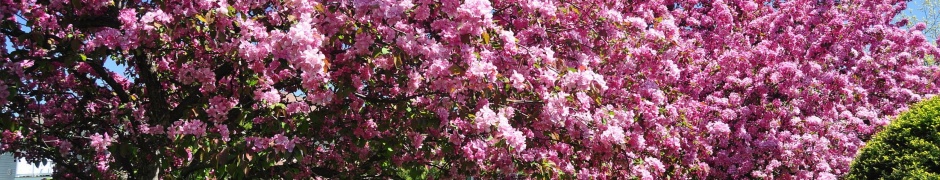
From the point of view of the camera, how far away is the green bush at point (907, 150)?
679 cm

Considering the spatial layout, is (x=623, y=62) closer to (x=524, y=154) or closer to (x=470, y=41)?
(x=524, y=154)

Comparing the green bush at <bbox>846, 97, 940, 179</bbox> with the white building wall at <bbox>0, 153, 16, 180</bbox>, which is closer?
the green bush at <bbox>846, 97, 940, 179</bbox>

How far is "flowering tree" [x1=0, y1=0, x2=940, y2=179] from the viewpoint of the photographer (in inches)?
202

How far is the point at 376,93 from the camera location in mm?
6273

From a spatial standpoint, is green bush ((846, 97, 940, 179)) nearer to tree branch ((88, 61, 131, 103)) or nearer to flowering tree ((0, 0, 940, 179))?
flowering tree ((0, 0, 940, 179))

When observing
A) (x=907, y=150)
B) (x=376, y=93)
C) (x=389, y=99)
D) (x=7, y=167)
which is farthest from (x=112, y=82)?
(x=7, y=167)

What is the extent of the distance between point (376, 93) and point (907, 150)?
524 cm

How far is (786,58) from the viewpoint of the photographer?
1083cm

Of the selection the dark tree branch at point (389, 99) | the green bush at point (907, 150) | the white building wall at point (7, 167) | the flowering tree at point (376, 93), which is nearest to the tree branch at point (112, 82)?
the flowering tree at point (376, 93)

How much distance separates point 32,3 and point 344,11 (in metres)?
2.91

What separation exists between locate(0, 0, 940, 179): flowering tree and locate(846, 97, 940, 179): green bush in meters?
1.95

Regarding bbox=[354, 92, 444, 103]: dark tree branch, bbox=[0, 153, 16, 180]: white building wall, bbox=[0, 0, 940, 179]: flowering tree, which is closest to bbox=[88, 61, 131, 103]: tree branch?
Answer: bbox=[0, 0, 940, 179]: flowering tree

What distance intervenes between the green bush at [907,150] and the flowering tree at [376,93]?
1947 mm

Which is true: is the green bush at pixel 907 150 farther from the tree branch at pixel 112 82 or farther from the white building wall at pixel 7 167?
the white building wall at pixel 7 167
